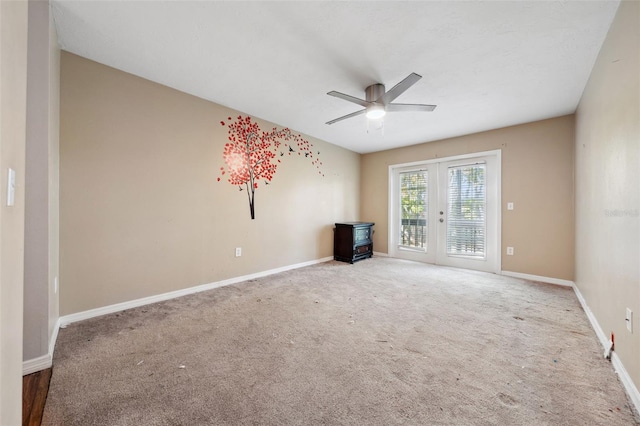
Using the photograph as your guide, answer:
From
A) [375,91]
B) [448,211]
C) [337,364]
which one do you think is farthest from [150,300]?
[448,211]

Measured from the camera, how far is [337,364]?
171cm

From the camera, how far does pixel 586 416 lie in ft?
4.25

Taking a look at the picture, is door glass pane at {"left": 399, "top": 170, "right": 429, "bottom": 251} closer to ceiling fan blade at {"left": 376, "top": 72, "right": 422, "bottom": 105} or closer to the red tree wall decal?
the red tree wall decal

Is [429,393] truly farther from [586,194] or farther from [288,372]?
[586,194]

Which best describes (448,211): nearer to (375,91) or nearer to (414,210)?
(414,210)

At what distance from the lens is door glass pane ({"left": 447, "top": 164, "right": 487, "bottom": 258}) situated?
4289 millimetres

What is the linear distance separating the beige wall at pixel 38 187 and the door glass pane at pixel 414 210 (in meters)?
5.03

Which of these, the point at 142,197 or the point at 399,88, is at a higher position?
the point at 399,88

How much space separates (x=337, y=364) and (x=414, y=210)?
13.1 ft

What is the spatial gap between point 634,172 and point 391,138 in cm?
341

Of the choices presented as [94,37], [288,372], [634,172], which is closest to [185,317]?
[288,372]

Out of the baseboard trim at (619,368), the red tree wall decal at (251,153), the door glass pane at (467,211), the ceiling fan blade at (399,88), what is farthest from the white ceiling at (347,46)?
the baseboard trim at (619,368)

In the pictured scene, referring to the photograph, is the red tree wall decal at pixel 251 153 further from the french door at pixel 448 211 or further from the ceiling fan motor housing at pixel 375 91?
the french door at pixel 448 211

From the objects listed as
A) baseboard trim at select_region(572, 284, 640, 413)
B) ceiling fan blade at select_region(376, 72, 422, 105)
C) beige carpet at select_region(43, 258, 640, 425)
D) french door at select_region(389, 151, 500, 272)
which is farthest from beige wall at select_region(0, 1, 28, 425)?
french door at select_region(389, 151, 500, 272)
